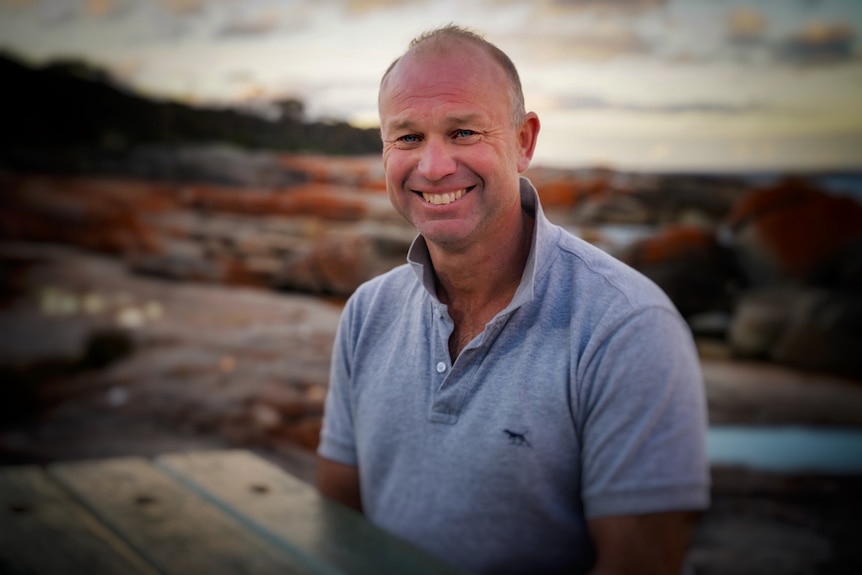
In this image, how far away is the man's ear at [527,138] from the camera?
1.49 metres

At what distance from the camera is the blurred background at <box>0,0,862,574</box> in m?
4.09

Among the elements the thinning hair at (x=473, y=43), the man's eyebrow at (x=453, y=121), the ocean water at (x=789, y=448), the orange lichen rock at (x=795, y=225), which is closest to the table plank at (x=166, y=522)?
the man's eyebrow at (x=453, y=121)

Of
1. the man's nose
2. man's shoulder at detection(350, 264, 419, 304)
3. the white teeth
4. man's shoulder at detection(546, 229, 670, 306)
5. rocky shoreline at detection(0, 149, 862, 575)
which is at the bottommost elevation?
rocky shoreline at detection(0, 149, 862, 575)

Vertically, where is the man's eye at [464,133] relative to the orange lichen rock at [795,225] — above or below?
above

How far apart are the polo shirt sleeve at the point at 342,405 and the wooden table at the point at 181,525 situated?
0.10 m

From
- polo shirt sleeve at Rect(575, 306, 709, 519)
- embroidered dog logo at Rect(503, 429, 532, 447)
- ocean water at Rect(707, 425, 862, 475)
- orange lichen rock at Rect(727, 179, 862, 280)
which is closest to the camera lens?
→ polo shirt sleeve at Rect(575, 306, 709, 519)

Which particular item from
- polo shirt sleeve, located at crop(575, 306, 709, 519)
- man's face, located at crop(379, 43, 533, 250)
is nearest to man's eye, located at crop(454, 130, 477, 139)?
man's face, located at crop(379, 43, 533, 250)

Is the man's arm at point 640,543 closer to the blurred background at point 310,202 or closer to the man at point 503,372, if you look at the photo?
the man at point 503,372

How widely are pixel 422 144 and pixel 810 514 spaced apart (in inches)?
108

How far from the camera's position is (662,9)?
4.26m

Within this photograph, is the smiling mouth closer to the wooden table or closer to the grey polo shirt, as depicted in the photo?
the grey polo shirt

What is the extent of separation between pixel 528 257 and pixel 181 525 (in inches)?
28.6

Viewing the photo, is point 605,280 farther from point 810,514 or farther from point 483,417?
point 810,514

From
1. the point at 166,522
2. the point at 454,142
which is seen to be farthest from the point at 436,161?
the point at 166,522
